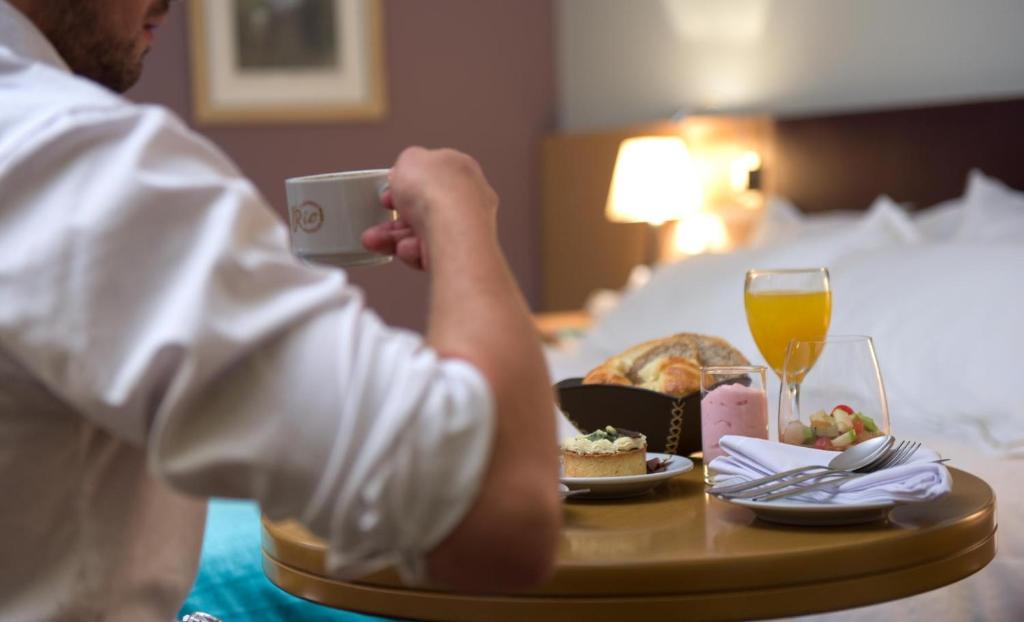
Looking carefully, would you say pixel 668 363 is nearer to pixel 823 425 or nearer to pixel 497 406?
pixel 823 425

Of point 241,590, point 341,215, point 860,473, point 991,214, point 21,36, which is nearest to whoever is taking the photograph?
point 21,36

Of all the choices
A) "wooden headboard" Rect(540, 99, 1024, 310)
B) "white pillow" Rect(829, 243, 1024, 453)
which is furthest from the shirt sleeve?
"wooden headboard" Rect(540, 99, 1024, 310)

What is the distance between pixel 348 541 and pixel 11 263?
223 mm

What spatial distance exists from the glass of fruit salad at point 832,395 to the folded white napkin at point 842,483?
0.11 feet

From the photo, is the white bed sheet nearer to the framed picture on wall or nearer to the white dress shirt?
the white dress shirt

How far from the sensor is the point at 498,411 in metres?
0.68

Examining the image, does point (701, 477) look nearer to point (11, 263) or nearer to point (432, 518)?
point (432, 518)

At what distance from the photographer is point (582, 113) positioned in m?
4.71

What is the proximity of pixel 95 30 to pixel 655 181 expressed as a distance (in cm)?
299

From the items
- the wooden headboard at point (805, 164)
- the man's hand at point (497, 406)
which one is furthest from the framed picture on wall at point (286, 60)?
the man's hand at point (497, 406)

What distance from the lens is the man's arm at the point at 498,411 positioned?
666mm

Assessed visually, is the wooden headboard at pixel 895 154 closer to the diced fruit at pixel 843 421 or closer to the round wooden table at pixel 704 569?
the diced fruit at pixel 843 421

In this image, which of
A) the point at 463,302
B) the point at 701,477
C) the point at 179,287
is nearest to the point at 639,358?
the point at 701,477

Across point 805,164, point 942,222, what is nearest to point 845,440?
point 942,222
